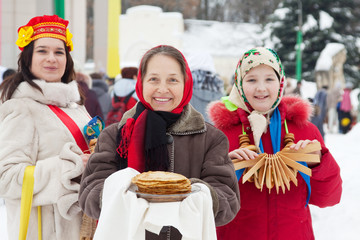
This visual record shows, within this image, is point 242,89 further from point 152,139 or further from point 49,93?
point 49,93

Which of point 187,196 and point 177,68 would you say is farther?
point 177,68

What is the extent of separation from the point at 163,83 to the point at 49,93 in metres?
1.05

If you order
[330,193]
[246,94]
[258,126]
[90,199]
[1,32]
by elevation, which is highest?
[1,32]

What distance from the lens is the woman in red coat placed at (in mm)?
2760

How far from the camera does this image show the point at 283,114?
2883mm

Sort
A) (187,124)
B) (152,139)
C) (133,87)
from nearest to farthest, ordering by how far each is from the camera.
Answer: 1. (152,139)
2. (187,124)
3. (133,87)

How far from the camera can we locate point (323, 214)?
6.65 meters

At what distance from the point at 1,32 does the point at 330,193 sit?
31.0ft

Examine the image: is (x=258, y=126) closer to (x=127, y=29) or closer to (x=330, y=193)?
(x=330, y=193)

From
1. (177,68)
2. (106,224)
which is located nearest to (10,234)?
(106,224)

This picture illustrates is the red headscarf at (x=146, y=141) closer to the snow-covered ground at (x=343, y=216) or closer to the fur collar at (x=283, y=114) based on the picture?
the fur collar at (x=283, y=114)

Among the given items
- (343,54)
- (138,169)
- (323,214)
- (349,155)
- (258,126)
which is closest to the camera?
(138,169)

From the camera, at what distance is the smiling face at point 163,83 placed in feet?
7.24

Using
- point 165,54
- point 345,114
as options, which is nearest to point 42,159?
point 165,54
